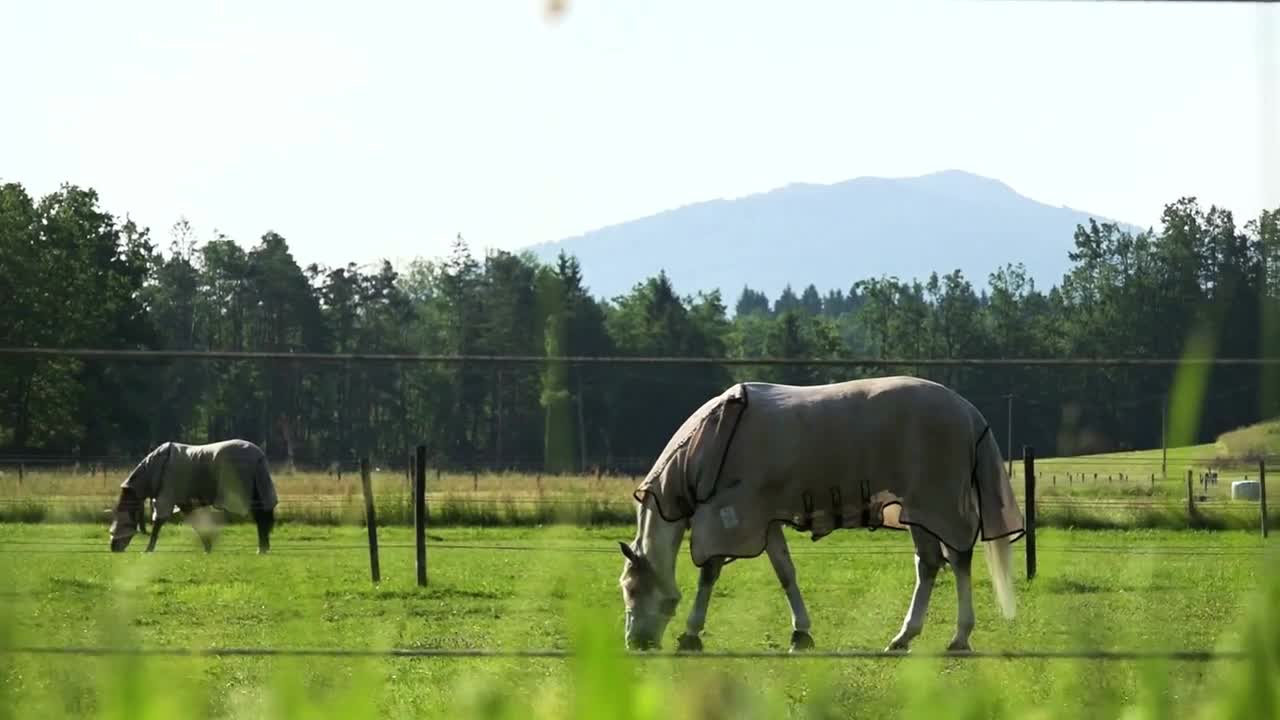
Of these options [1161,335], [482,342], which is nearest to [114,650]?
[1161,335]

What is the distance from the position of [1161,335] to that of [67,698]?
4.92 metres

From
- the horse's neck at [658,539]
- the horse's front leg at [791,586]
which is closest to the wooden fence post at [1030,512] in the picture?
the horse's front leg at [791,586]

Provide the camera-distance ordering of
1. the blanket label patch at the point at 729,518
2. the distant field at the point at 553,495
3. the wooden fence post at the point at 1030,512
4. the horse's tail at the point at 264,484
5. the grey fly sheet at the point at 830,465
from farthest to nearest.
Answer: the wooden fence post at the point at 1030,512
the grey fly sheet at the point at 830,465
the blanket label patch at the point at 729,518
the horse's tail at the point at 264,484
the distant field at the point at 553,495

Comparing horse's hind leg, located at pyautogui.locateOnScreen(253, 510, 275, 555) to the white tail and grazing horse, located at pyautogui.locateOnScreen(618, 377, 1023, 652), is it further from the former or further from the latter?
the white tail

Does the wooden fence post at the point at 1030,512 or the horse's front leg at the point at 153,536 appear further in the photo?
the wooden fence post at the point at 1030,512

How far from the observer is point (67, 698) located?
1577mm

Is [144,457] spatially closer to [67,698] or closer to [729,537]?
[729,537]

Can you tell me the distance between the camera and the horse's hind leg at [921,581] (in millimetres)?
8219

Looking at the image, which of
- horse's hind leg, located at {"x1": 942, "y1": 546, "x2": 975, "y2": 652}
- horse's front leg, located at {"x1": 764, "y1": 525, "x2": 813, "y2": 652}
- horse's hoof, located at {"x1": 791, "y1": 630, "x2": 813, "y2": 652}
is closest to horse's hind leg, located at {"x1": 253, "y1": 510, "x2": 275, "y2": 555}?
horse's front leg, located at {"x1": 764, "y1": 525, "x2": 813, "y2": 652}

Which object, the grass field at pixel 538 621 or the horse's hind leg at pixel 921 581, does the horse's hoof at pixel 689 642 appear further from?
the horse's hind leg at pixel 921 581

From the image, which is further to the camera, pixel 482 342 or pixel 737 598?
pixel 482 342

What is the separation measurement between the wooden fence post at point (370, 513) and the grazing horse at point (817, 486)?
137 cm

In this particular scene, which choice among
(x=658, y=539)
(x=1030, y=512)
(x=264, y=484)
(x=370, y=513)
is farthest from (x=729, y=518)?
(x=1030, y=512)

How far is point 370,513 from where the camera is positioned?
10438 millimetres
